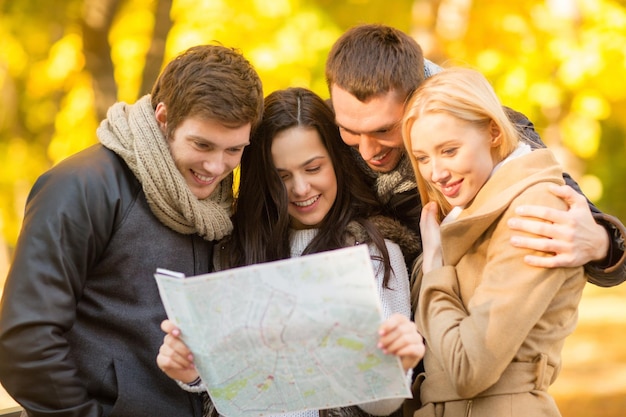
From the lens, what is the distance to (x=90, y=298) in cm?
259

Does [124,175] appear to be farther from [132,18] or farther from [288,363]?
[132,18]

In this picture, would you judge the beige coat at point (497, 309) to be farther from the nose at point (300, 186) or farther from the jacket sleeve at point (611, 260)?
the nose at point (300, 186)

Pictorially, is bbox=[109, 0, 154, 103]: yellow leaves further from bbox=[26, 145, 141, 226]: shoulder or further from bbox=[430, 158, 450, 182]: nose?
bbox=[430, 158, 450, 182]: nose

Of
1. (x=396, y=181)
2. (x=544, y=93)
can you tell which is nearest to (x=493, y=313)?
(x=396, y=181)

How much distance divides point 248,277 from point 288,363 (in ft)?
0.77

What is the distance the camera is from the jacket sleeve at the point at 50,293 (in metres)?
2.43

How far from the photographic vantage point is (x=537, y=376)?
7.67ft

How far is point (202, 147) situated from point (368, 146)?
534mm

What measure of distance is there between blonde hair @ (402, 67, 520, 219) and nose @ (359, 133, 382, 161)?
279mm

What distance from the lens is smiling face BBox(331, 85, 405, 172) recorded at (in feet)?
9.20

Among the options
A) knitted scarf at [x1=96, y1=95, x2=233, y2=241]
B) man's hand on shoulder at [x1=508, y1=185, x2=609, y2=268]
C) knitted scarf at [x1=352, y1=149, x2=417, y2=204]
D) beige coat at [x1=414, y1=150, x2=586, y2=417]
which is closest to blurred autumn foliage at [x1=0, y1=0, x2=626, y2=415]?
knitted scarf at [x1=96, y1=95, x2=233, y2=241]

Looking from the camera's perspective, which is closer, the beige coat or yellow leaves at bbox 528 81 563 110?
the beige coat

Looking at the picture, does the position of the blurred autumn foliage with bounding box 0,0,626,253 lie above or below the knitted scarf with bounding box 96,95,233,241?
above

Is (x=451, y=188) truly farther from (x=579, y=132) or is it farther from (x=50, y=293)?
(x=579, y=132)
